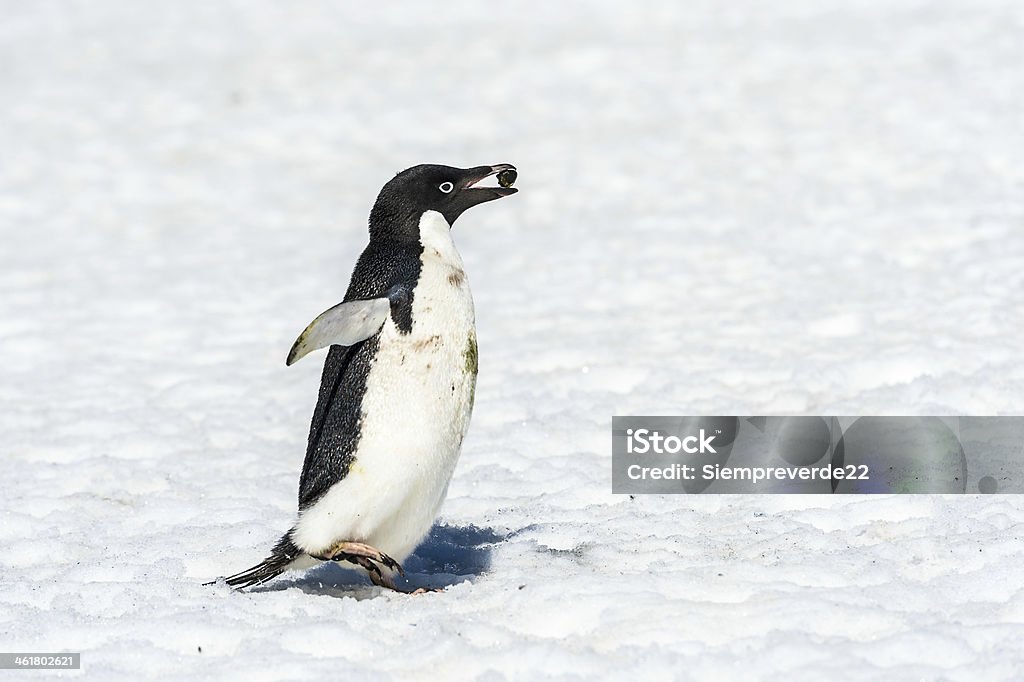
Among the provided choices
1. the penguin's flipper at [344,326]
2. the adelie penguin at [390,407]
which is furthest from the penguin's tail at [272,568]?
the penguin's flipper at [344,326]

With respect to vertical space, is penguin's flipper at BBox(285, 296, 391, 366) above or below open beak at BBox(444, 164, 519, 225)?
below

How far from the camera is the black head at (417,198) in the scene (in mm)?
3914

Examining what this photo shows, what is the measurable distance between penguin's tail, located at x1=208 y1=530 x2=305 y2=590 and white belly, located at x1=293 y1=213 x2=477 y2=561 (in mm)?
41

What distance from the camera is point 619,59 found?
1216cm

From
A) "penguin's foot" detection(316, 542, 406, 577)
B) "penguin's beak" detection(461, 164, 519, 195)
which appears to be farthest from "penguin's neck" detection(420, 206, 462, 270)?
"penguin's foot" detection(316, 542, 406, 577)

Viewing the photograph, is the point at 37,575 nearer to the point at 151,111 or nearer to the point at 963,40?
the point at 151,111

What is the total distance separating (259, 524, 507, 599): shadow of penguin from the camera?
3891mm

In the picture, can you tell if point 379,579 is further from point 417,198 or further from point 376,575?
point 417,198

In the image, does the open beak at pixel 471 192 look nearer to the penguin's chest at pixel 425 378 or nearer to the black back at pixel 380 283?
the black back at pixel 380 283

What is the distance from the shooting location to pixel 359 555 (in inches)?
145

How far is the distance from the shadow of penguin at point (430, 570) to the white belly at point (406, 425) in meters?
0.19

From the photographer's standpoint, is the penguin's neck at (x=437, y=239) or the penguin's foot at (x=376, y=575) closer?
the penguin's foot at (x=376, y=575)

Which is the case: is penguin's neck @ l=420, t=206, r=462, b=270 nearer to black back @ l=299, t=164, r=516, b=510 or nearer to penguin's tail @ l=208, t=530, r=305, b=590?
black back @ l=299, t=164, r=516, b=510

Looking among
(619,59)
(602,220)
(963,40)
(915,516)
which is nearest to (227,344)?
(602,220)
